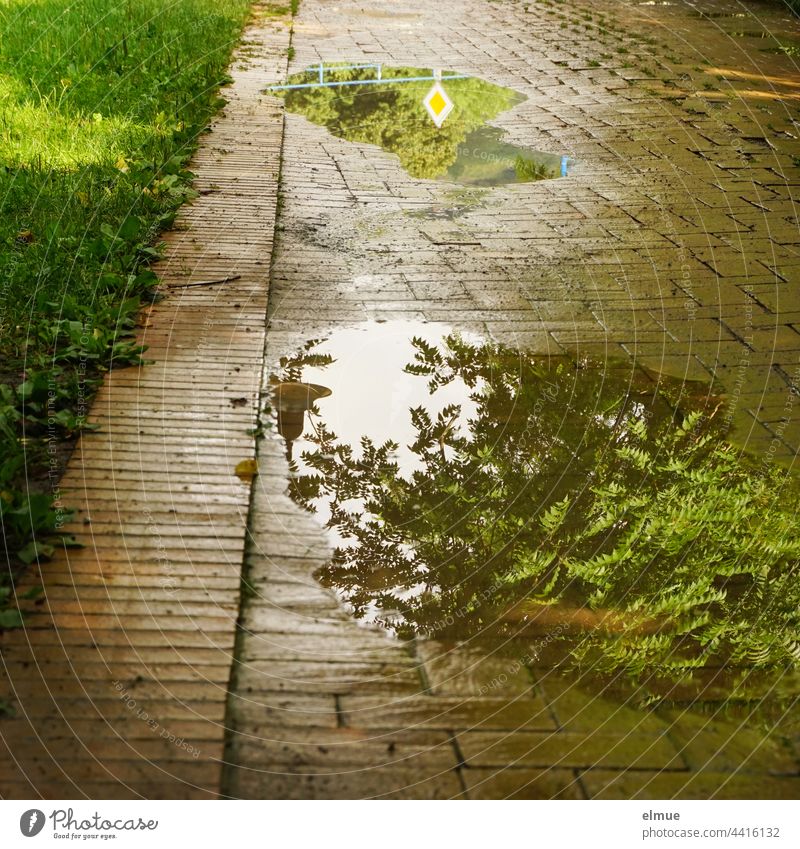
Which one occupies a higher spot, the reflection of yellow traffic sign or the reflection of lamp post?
the reflection of yellow traffic sign

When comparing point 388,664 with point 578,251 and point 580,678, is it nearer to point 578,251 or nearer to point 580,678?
point 580,678

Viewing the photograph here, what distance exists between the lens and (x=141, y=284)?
459 cm

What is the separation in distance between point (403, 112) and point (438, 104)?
2.03 feet

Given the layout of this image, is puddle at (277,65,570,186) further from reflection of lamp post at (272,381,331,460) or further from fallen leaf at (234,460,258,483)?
fallen leaf at (234,460,258,483)

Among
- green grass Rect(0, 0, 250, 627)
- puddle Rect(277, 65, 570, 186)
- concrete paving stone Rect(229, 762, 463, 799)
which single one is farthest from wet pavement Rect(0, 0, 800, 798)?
puddle Rect(277, 65, 570, 186)

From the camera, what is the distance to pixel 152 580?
2.77 m

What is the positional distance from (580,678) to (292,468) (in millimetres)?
1307

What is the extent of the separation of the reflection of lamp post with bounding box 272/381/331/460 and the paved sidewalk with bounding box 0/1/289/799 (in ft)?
0.36

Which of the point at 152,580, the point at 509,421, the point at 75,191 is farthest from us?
the point at 75,191

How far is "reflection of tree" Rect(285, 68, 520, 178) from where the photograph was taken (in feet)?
23.6

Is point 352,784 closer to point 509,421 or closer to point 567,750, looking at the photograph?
point 567,750

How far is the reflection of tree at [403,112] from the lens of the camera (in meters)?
7.21
